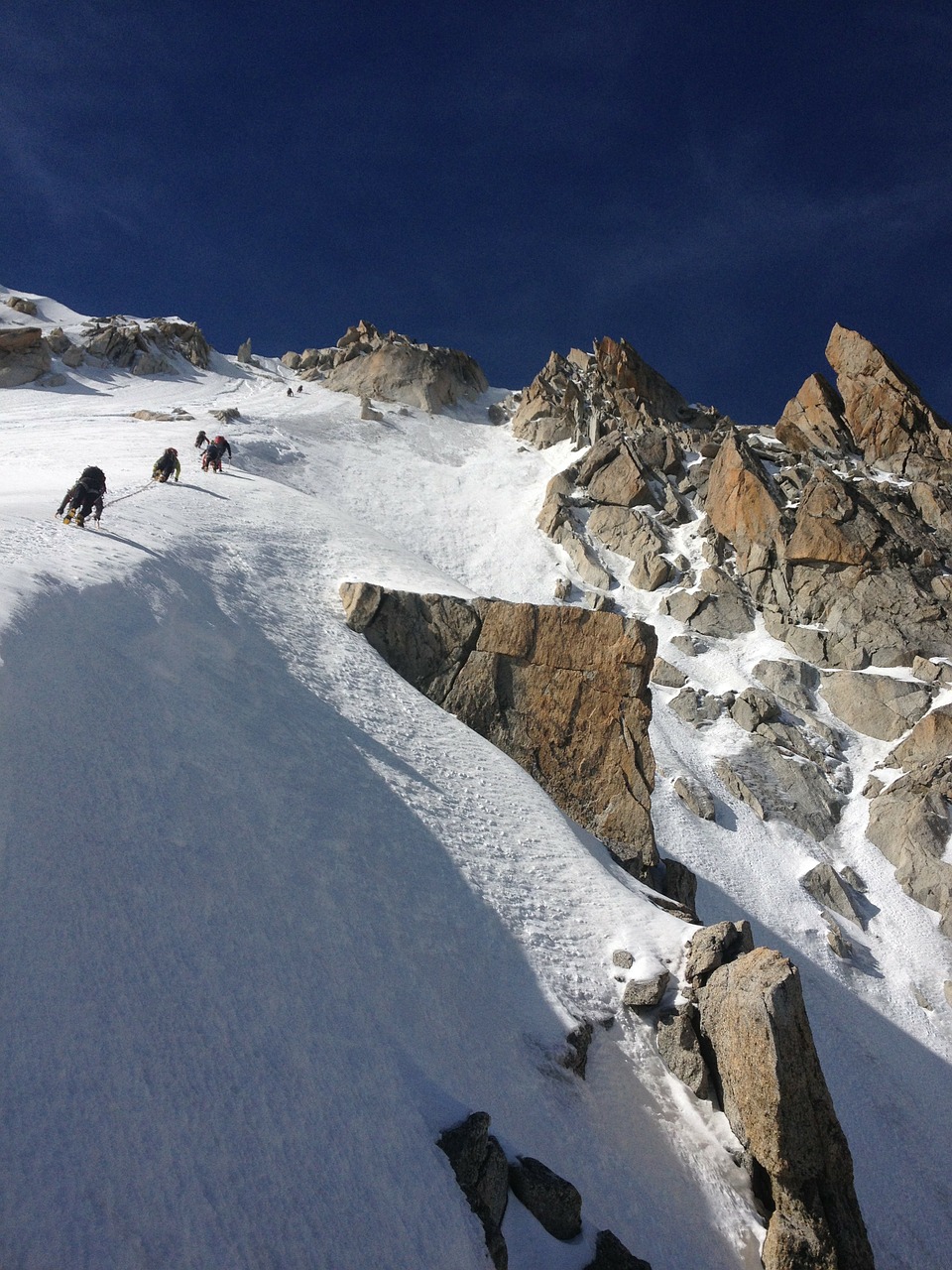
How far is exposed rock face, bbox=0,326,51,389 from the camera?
49656mm

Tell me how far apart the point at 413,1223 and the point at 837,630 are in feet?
112

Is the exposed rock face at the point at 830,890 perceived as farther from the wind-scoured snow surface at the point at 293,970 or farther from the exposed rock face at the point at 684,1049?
the exposed rock face at the point at 684,1049

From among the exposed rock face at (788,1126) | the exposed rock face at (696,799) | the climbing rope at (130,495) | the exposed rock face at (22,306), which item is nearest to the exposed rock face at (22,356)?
the exposed rock face at (22,306)

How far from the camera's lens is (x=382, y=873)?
1005cm

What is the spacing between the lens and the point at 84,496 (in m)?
14.9

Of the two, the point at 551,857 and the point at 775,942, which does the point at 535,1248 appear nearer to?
the point at 551,857

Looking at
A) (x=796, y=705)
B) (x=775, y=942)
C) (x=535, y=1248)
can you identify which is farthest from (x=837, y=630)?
(x=535, y=1248)

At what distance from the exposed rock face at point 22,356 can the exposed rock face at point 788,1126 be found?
199 ft

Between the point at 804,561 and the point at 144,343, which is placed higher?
the point at 144,343

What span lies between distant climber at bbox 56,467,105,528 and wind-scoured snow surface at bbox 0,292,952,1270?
659 millimetres

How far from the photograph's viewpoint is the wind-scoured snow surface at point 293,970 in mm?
4965

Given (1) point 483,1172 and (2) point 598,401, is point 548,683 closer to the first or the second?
(1) point 483,1172

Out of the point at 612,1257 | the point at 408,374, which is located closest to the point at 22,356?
the point at 408,374

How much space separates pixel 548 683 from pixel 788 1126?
11110 millimetres
